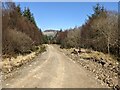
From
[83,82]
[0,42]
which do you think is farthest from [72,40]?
[83,82]

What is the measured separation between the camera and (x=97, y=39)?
56281 millimetres

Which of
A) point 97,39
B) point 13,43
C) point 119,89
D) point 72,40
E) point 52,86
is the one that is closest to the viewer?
point 119,89

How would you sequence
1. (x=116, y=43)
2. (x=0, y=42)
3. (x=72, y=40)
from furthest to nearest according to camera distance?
1. (x=72, y=40)
2. (x=116, y=43)
3. (x=0, y=42)

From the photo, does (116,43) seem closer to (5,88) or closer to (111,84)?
(111,84)

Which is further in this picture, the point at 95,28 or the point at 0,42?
the point at 95,28

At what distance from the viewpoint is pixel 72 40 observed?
96.8m

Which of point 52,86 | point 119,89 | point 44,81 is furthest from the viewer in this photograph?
point 44,81

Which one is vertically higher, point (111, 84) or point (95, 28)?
point (95, 28)

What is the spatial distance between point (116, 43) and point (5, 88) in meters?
31.8

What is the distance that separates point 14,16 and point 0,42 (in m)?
19.9

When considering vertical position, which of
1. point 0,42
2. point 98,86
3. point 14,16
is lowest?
point 98,86

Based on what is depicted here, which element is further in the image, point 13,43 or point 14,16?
point 14,16

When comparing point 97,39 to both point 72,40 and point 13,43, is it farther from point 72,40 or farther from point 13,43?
point 72,40

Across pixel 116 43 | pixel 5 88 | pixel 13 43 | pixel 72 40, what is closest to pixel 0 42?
pixel 13 43
